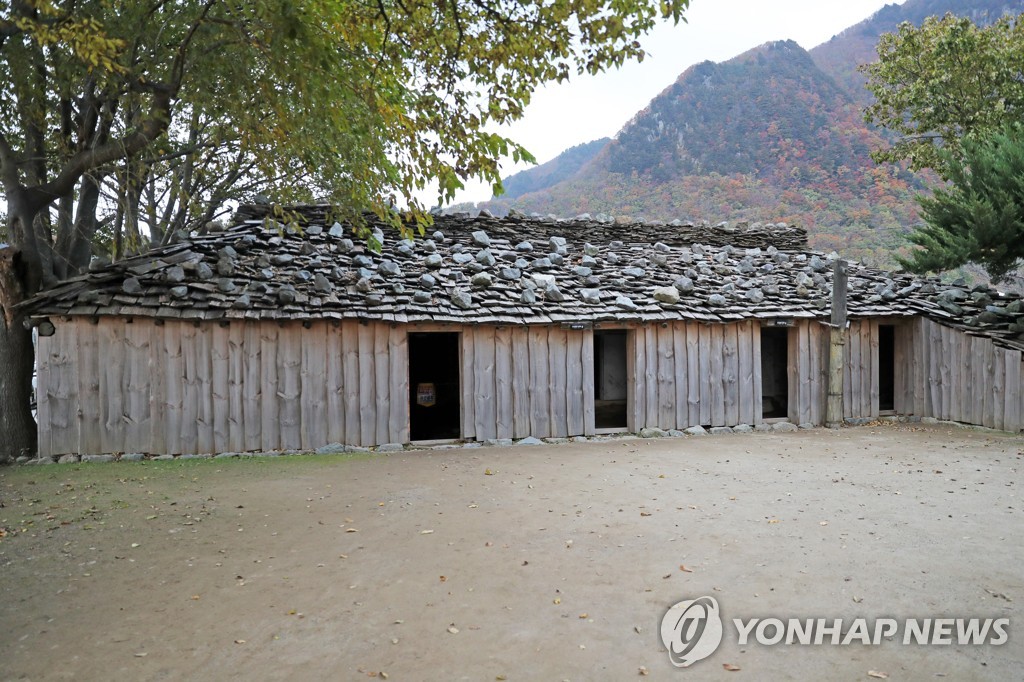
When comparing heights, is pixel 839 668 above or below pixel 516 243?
below

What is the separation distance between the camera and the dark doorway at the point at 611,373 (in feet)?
46.9

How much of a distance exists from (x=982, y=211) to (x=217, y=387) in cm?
1441

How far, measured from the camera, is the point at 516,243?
13758 mm

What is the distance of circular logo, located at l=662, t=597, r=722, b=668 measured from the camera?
336 cm

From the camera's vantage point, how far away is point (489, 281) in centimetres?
1113

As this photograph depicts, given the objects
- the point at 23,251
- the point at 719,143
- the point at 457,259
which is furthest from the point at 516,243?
the point at 719,143

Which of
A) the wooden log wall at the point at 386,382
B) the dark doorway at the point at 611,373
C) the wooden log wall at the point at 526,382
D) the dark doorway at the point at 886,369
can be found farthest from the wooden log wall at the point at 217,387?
the dark doorway at the point at 886,369

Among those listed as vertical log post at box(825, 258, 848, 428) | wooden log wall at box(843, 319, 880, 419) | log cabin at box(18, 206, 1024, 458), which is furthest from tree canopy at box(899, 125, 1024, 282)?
vertical log post at box(825, 258, 848, 428)

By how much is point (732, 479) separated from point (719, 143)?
46.8 meters

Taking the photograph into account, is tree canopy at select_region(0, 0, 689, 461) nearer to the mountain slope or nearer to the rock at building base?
the rock at building base

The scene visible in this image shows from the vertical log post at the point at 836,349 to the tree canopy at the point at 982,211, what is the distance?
3.07m

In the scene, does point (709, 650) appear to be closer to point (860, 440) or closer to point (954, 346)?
point (860, 440)

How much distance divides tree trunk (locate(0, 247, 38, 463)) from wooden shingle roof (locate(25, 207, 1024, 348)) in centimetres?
48

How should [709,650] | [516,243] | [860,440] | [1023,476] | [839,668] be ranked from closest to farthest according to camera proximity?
1. [839,668]
2. [709,650]
3. [1023,476]
4. [860,440]
5. [516,243]
